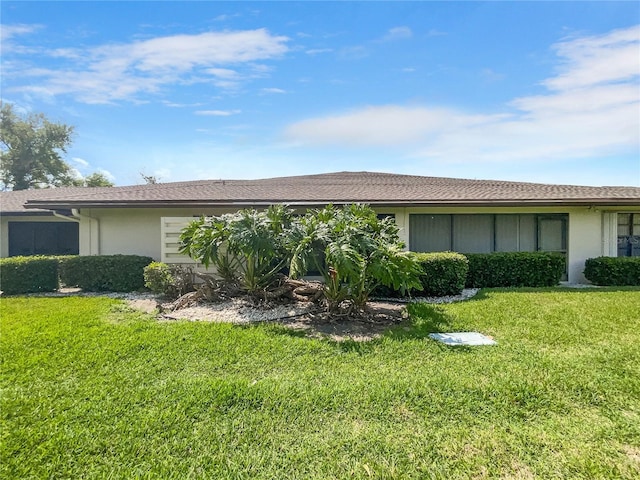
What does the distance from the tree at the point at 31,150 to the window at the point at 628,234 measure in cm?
4036

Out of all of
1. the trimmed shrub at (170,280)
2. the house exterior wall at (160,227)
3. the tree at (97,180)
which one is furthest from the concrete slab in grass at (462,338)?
the tree at (97,180)

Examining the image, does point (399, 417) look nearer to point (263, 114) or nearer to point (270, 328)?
point (270, 328)

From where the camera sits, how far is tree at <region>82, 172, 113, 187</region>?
3412 centimetres

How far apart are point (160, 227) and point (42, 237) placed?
6035 millimetres

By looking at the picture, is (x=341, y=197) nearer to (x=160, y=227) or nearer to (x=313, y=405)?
(x=160, y=227)

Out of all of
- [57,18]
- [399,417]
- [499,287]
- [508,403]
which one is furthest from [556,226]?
[57,18]

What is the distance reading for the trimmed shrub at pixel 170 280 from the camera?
820 centimetres

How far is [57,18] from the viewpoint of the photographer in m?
7.36

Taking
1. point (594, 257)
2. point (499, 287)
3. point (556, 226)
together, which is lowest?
point (499, 287)

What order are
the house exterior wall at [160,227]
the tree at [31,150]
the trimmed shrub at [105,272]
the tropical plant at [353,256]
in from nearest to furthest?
the tropical plant at [353,256]
the trimmed shrub at [105,272]
the house exterior wall at [160,227]
the tree at [31,150]

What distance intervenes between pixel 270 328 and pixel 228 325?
752mm

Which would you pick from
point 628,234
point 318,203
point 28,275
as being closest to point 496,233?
point 628,234

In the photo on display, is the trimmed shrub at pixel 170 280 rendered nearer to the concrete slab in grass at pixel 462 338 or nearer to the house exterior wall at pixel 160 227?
the house exterior wall at pixel 160 227

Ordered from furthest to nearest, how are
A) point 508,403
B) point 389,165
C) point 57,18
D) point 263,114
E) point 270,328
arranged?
point 389,165
point 263,114
point 57,18
point 270,328
point 508,403
